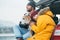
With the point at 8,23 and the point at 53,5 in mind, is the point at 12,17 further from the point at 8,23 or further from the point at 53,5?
the point at 53,5

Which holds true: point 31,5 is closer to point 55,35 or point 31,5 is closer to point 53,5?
point 53,5

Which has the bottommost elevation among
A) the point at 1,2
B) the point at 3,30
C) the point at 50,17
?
A: the point at 3,30

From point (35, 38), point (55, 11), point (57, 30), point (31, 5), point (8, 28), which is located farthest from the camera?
point (8, 28)

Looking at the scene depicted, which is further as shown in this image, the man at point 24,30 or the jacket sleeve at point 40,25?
the man at point 24,30

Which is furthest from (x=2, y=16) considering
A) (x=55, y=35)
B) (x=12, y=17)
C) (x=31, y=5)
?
(x=55, y=35)

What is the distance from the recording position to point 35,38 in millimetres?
2100

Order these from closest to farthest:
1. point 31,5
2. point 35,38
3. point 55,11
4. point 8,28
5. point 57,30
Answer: point 57,30 < point 35,38 < point 55,11 < point 31,5 < point 8,28

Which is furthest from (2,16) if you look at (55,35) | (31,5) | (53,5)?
(55,35)

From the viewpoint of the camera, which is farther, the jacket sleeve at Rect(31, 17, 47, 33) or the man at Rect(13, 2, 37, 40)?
the man at Rect(13, 2, 37, 40)

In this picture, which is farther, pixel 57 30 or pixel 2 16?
pixel 2 16

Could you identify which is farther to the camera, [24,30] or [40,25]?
[24,30]

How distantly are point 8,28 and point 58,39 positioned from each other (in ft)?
4.15

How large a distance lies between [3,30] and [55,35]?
4.37 feet

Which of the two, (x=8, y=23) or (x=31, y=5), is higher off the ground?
(x=31, y=5)
